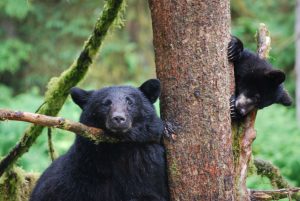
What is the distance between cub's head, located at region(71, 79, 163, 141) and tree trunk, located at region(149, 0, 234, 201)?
294 mm

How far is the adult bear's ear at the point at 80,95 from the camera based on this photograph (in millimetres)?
5085

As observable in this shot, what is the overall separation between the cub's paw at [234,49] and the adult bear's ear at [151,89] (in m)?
0.73

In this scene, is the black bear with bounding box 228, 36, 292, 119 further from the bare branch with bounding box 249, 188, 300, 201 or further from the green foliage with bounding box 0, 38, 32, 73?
the green foliage with bounding box 0, 38, 32, 73

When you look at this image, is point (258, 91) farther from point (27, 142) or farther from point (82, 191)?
point (27, 142)

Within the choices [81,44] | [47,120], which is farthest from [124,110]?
[81,44]

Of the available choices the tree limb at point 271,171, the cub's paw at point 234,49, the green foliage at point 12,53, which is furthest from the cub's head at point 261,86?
the green foliage at point 12,53

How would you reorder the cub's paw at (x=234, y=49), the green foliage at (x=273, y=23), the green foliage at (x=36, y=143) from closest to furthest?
the cub's paw at (x=234, y=49) < the green foliage at (x=36, y=143) < the green foliage at (x=273, y=23)

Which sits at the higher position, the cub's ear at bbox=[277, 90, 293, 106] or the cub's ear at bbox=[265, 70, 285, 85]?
the cub's ear at bbox=[265, 70, 285, 85]

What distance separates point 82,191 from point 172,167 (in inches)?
34.4

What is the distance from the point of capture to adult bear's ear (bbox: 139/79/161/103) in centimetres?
472

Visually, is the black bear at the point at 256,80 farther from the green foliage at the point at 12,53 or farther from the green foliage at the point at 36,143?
the green foliage at the point at 12,53

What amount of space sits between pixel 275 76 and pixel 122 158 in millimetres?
1742

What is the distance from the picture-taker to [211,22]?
14.7 ft

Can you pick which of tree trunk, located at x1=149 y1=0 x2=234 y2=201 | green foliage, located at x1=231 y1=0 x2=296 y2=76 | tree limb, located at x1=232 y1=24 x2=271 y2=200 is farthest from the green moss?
green foliage, located at x1=231 y1=0 x2=296 y2=76
